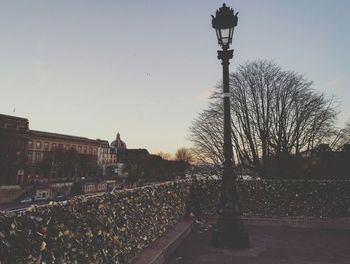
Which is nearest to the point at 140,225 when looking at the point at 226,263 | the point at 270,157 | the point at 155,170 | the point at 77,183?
the point at 226,263

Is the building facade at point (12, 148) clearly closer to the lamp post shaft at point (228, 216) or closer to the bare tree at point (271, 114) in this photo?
the bare tree at point (271, 114)

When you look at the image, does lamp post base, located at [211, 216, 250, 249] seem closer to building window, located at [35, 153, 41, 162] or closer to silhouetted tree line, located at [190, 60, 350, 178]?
silhouetted tree line, located at [190, 60, 350, 178]

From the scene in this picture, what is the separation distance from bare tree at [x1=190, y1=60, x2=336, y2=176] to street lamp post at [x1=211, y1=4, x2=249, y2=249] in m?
12.9

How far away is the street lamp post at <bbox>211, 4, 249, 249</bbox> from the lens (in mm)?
7195

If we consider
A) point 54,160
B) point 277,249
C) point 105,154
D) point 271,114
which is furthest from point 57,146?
point 277,249

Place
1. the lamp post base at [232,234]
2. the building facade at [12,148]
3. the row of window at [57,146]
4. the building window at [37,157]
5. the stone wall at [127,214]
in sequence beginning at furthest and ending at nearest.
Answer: the row of window at [57,146] < the building window at [37,157] < the building facade at [12,148] < the lamp post base at [232,234] < the stone wall at [127,214]

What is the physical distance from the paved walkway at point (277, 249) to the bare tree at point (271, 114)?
10890 millimetres

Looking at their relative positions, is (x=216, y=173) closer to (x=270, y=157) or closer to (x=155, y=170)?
(x=270, y=157)

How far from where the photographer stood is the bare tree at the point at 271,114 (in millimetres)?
20016

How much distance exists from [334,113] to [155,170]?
249 feet

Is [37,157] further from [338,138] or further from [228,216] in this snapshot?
[228,216]

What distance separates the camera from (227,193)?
291 inches

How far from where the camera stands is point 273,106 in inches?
788

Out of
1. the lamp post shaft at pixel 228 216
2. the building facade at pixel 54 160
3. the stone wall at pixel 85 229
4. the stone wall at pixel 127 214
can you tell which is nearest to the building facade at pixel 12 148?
the building facade at pixel 54 160
